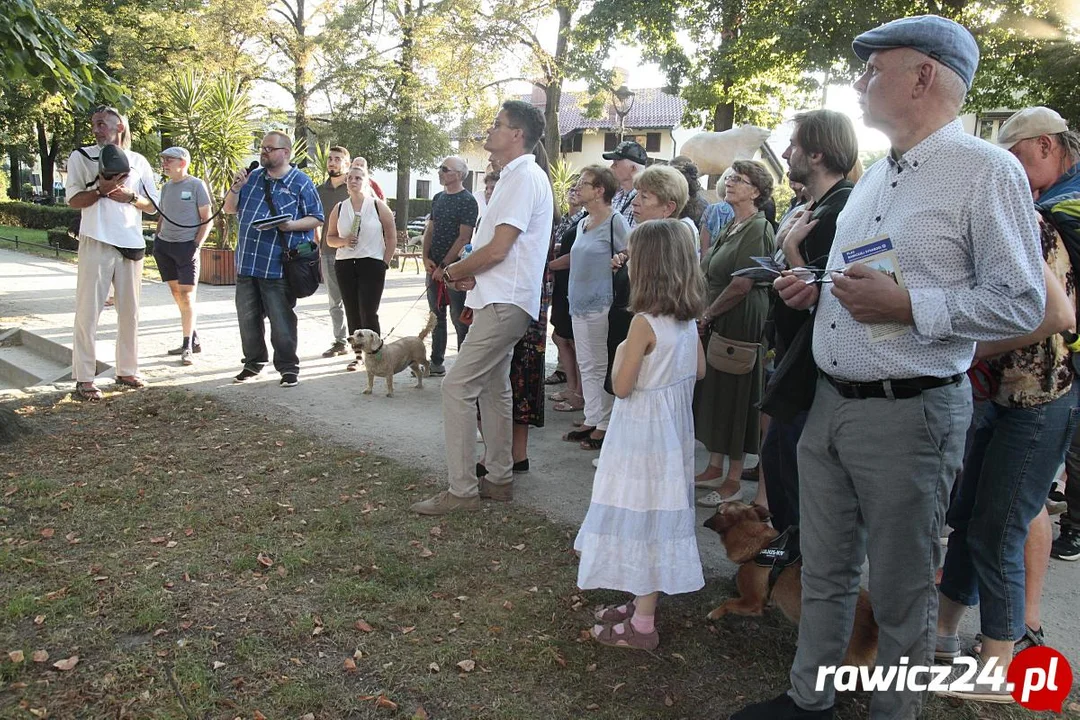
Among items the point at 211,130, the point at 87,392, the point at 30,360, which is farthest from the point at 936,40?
the point at 211,130

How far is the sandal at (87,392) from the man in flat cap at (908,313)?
582cm

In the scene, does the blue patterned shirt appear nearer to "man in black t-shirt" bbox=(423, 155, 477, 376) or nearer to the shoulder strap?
the shoulder strap

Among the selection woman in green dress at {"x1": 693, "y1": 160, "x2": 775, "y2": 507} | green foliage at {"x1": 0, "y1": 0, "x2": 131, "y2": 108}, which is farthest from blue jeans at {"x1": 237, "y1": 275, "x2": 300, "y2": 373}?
woman in green dress at {"x1": 693, "y1": 160, "x2": 775, "y2": 507}

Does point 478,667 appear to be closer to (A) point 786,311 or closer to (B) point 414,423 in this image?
(A) point 786,311

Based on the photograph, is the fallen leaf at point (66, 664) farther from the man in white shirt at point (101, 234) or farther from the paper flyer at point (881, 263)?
the man in white shirt at point (101, 234)

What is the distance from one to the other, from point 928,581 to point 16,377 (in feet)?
25.6

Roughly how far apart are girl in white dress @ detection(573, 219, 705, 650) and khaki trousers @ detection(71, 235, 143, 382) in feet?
16.1

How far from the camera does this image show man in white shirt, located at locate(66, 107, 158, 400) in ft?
20.2

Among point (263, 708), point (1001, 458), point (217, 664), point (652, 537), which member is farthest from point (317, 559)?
point (1001, 458)

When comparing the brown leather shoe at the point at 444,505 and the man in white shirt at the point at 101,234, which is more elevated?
the man in white shirt at the point at 101,234

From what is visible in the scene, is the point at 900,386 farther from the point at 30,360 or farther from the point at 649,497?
the point at 30,360

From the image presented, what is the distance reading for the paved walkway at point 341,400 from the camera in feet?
13.4

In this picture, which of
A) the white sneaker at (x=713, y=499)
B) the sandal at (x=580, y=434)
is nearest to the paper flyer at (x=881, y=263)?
the white sneaker at (x=713, y=499)

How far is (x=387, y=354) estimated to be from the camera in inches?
271
